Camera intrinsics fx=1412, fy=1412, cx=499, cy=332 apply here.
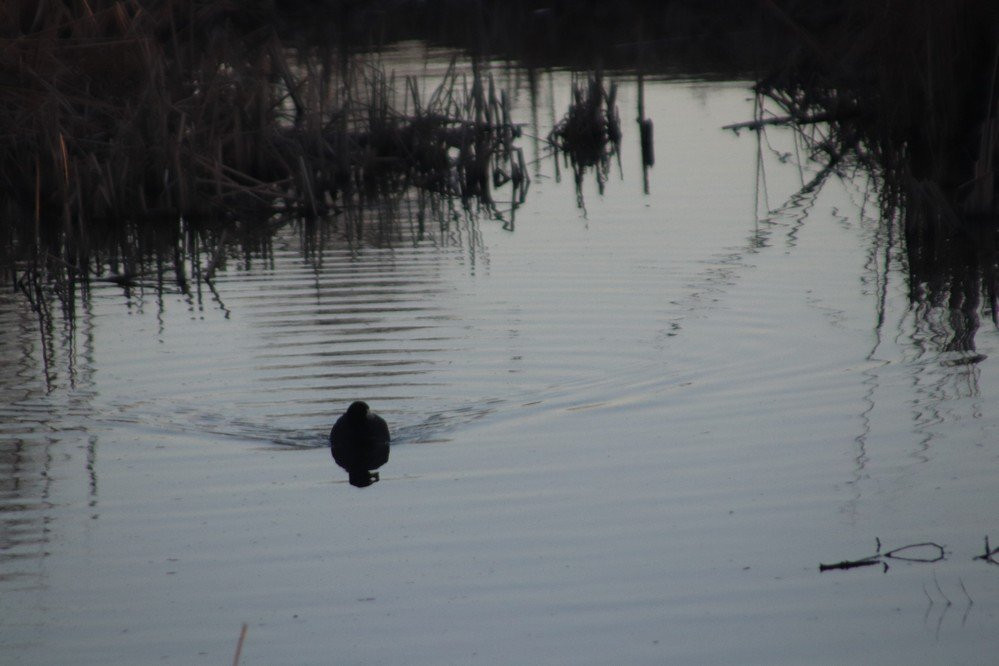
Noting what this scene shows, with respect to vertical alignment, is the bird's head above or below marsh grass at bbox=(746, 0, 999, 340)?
Result: below

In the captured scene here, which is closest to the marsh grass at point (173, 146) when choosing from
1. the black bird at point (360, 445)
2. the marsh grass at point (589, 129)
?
the marsh grass at point (589, 129)

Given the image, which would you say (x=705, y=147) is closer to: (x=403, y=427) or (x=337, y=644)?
(x=403, y=427)

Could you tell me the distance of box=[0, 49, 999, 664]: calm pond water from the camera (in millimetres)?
4344

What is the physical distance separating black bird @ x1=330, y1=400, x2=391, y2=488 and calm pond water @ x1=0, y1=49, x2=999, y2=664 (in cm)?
10

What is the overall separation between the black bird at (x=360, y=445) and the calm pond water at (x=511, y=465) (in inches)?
3.8

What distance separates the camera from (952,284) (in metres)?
9.07

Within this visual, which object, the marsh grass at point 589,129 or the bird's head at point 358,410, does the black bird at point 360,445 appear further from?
the marsh grass at point 589,129

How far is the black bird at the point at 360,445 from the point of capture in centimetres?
595

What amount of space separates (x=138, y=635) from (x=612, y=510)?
185 centimetres

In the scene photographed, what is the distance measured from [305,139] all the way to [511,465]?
797cm

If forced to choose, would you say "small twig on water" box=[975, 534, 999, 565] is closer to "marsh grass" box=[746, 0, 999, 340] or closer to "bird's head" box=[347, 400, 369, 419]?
"bird's head" box=[347, 400, 369, 419]

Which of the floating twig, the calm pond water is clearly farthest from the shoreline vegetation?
the floating twig

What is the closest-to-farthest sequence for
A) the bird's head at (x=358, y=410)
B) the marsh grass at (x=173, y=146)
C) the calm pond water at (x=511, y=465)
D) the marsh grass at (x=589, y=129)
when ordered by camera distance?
the calm pond water at (x=511, y=465) < the bird's head at (x=358, y=410) < the marsh grass at (x=173, y=146) < the marsh grass at (x=589, y=129)

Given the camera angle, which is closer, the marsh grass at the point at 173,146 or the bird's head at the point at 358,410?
the bird's head at the point at 358,410
